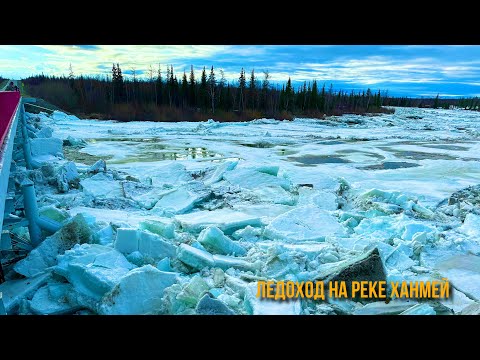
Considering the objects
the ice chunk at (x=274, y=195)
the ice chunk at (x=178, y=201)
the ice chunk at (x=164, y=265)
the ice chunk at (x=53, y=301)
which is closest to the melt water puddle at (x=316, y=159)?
the ice chunk at (x=274, y=195)

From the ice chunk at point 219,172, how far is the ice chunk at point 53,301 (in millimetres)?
4899

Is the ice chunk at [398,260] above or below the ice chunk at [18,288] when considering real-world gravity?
above

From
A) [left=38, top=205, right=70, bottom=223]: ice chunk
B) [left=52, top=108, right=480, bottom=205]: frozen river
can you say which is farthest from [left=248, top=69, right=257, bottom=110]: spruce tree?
[left=38, top=205, right=70, bottom=223]: ice chunk

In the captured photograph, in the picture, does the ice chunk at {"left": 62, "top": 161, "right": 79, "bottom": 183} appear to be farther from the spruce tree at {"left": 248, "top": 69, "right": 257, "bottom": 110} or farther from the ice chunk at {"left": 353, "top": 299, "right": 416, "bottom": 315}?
the spruce tree at {"left": 248, "top": 69, "right": 257, "bottom": 110}

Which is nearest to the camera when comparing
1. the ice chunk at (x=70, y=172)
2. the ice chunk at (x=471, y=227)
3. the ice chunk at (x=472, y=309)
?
the ice chunk at (x=472, y=309)

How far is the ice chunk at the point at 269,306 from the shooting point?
3172mm

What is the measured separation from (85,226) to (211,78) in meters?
43.6

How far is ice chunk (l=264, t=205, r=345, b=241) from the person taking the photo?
5.00 meters

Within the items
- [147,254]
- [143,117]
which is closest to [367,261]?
[147,254]

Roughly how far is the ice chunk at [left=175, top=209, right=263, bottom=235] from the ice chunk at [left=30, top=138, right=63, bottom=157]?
8.07 meters

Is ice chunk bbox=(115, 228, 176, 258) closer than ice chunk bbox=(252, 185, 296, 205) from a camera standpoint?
Yes

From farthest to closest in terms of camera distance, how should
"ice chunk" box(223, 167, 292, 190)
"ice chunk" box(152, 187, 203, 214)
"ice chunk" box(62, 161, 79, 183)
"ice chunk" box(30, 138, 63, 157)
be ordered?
"ice chunk" box(30, 138, 63, 157)
"ice chunk" box(223, 167, 292, 190)
"ice chunk" box(62, 161, 79, 183)
"ice chunk" box(152, 187, 203, 214)
